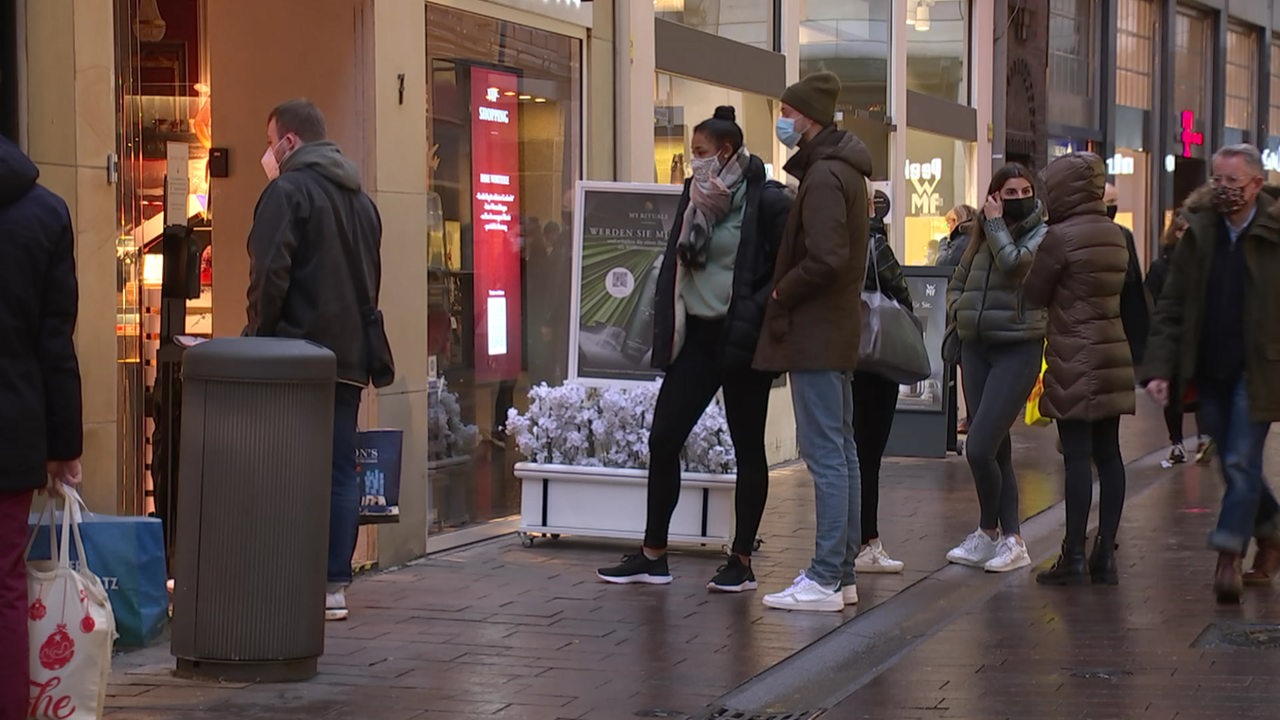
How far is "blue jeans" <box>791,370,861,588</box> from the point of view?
7441 millimetres

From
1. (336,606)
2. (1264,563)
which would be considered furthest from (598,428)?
(1264,563)

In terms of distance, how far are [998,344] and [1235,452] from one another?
141cm

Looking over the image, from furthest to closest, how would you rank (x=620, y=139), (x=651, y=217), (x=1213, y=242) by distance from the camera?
1. (x=620, y=139)
2. (x=651, y=217)
3. (x=1213, y=242)

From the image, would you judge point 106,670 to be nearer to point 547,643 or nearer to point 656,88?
point 547,643

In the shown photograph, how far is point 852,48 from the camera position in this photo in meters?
Result: 15.6

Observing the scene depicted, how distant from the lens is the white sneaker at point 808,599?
7508mm

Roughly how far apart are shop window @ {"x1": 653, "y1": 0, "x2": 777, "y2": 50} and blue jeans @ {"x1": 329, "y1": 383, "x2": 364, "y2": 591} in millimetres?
5117

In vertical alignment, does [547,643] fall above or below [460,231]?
below

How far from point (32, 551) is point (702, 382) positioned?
3.14 m

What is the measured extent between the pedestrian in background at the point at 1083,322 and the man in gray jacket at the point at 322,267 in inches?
119

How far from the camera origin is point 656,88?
37.8ft

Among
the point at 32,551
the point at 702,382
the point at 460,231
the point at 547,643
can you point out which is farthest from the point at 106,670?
the point at 460,231

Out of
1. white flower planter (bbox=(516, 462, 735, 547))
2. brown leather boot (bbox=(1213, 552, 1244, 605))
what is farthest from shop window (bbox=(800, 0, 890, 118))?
brown leather boot (bbox=(1213, 552, 1244, 605))

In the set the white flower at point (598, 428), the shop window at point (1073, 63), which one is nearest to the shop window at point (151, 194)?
the white flower at point (598, 428)
